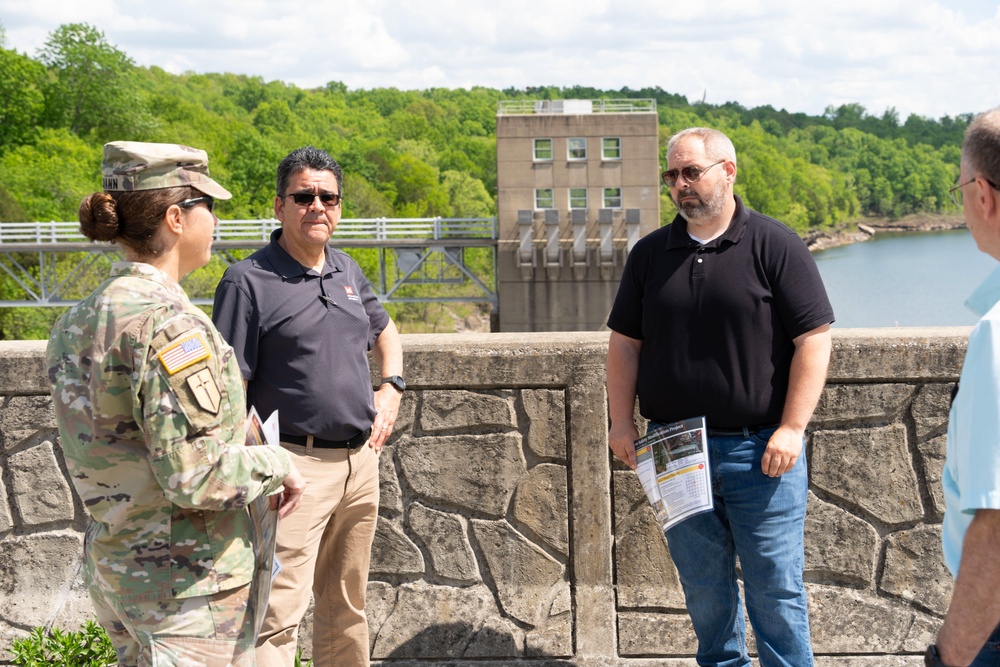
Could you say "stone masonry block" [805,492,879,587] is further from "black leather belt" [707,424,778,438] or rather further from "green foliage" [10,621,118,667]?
"green foliage" [10,621,118,667]

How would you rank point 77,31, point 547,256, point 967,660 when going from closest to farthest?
point 967,660 < point 547,256 < point 77,31

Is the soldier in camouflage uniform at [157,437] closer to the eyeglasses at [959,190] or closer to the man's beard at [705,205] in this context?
the man's beard at [705,205]

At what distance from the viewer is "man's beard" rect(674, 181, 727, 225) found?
10.2ft

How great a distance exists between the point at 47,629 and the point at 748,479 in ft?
8.72

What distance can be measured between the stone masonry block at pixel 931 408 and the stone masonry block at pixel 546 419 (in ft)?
4.15

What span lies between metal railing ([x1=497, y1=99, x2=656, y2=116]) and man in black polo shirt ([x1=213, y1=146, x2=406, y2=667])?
43.4 m

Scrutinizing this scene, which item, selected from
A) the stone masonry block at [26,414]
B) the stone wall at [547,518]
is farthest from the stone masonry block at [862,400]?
the stone masonry block at [26,414]

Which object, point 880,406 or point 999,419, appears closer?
point 999,419

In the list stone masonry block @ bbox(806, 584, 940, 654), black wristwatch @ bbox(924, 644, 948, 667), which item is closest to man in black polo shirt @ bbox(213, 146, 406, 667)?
stone masonry block @ bbox(806, 584, 940, 654)

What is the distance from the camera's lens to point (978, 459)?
180 cm

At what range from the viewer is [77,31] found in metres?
68.3

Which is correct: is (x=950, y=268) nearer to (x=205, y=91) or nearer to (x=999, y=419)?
(x=999, y=419)

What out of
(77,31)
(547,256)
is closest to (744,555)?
(547,256)

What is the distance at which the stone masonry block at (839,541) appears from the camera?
375cm
